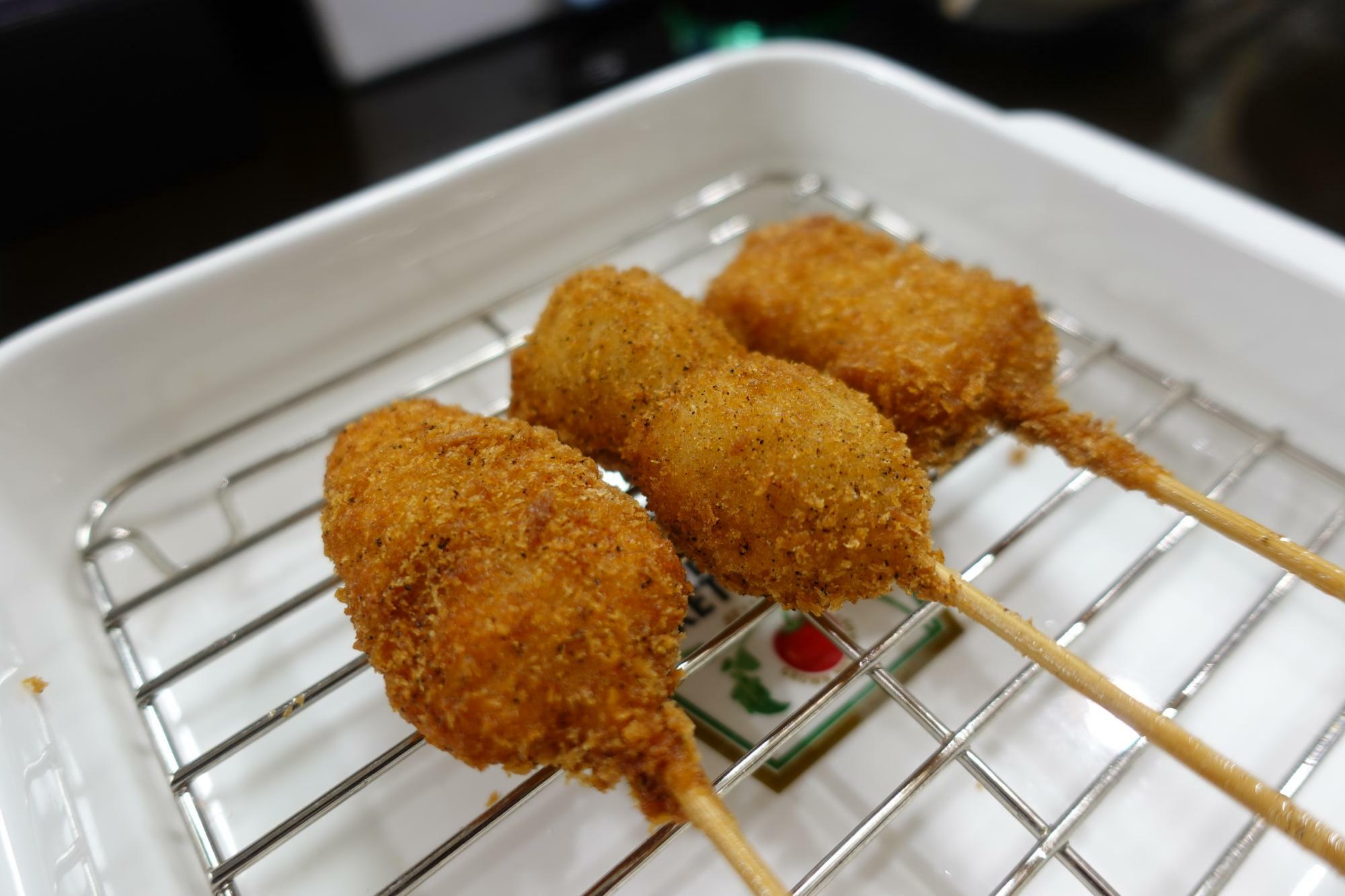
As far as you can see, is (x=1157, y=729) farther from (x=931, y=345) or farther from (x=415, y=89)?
(x=415, y=89)

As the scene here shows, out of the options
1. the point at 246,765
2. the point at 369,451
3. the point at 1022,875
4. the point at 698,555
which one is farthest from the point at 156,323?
the point at 1022,875

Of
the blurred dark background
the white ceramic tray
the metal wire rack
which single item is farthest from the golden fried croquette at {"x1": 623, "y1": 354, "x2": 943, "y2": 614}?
the blurred dark background

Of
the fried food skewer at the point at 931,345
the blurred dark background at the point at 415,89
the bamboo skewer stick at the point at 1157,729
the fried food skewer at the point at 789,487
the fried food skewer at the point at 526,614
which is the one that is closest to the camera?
the bamboo skewer stick at the point at 1157,729

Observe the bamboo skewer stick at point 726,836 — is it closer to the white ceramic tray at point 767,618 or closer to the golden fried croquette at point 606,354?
the white ceramic tray at point 767,618

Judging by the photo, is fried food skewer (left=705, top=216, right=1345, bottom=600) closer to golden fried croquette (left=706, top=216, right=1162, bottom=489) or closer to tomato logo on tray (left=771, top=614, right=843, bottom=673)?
golden fried croquette (left=706, top=216, right=1162, bottom=489)

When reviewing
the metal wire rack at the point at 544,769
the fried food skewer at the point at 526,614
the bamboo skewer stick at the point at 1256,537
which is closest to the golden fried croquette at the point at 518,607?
the fried food skewer at the point at 526,614

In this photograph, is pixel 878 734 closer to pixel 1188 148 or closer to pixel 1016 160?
pixel 1016 160
